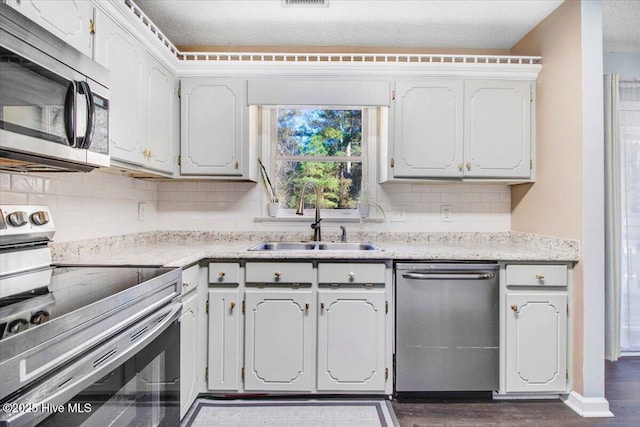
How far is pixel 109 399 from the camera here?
3.23 ft

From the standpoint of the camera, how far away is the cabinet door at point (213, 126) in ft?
7.76

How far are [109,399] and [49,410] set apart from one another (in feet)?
0.81

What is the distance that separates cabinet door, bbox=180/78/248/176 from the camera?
2.37 m

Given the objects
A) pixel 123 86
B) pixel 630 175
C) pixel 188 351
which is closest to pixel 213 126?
pixel 123 86

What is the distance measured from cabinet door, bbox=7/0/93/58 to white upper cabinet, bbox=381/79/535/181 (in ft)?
5.65

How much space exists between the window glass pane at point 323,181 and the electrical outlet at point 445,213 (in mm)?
644

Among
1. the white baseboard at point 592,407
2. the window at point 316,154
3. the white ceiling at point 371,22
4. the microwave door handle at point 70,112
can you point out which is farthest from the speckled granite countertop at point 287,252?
the white ceiling at point 371,22

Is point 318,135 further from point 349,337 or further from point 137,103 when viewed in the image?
point 349,337

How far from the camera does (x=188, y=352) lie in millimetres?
1805

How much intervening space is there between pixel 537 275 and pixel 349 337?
3.75 ft

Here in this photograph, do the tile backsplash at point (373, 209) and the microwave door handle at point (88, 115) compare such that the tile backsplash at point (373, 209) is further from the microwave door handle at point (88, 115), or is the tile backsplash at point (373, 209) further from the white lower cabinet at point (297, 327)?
the microwave door handle at point (88, 115)

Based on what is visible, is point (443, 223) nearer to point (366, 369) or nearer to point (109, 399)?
point (366, 369)

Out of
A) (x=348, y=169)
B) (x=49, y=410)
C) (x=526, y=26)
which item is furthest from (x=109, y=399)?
(x=526, y=26)

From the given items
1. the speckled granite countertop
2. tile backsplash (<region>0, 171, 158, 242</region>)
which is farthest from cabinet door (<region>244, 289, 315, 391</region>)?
tile backsplash (<region>0, 171, 158, 242</region>)
